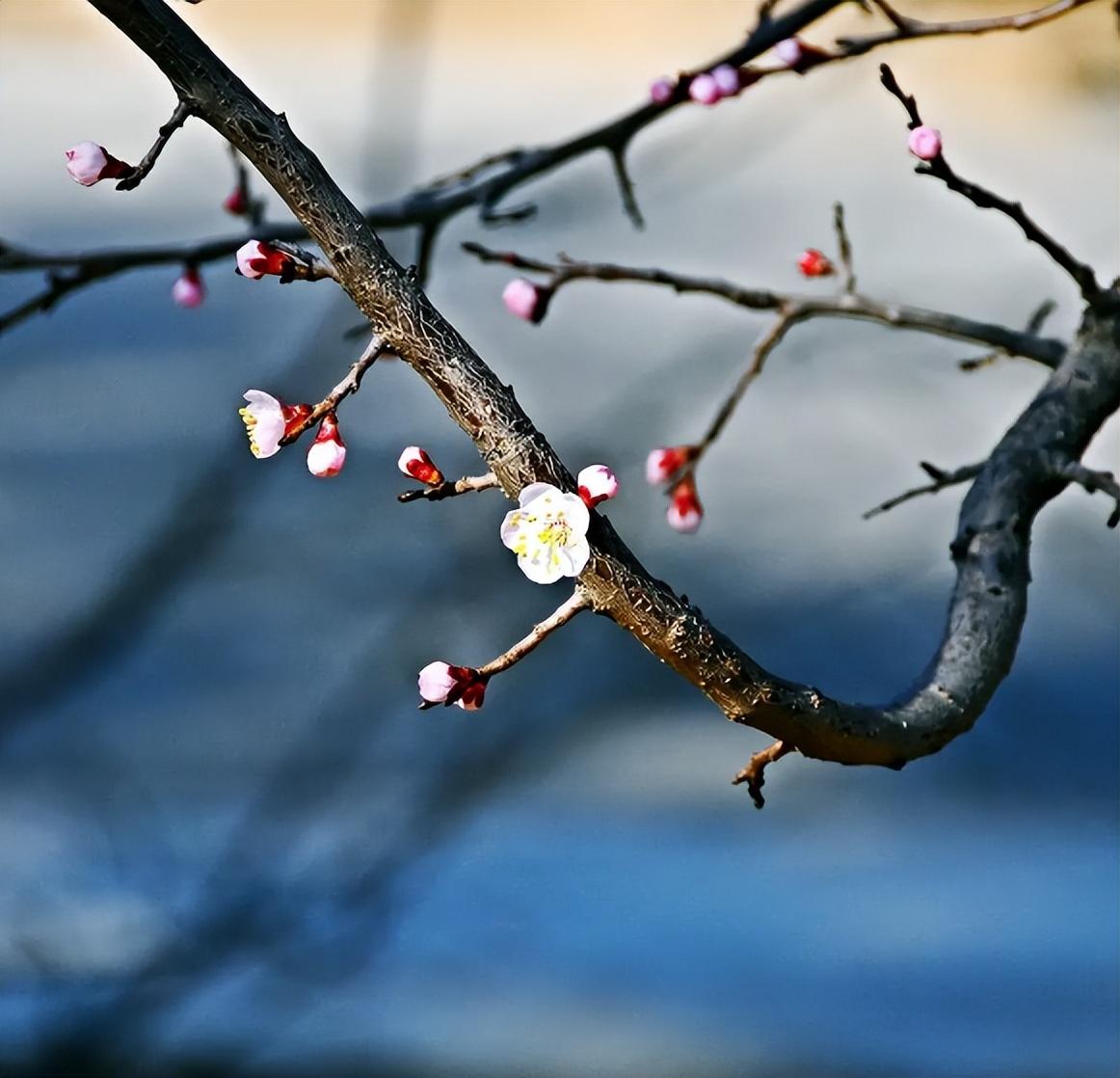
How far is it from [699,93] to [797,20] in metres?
0.08

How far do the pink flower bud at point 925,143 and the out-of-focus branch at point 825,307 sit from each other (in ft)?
0.43

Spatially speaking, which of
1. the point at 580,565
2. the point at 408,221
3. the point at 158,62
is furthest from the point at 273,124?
the point at 408,221

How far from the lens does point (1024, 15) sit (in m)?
0.65

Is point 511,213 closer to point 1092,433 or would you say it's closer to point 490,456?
point 1092,433

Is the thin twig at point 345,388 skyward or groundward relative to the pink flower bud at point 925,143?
groundward

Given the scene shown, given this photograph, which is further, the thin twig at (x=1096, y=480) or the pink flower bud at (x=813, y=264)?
the pink flower bud at (x=813, y=264)

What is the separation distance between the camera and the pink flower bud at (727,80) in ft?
2.54

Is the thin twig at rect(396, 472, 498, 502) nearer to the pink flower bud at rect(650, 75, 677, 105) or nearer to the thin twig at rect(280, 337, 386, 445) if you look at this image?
the thin twig at rect(280, 337, 386, 445)

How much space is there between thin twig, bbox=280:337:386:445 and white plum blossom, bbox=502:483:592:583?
52mm

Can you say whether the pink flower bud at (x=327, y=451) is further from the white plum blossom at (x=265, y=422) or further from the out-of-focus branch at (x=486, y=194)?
the out-of-focus branch at (x=486, y=194)

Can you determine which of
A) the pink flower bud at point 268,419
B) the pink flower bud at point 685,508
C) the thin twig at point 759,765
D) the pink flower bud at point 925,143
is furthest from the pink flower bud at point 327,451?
the pink flower bud at point 685,508

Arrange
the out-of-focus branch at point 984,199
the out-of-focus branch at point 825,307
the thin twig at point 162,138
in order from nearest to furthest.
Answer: the thin twig at point 162,138 → the out-of-focus branch at point 984,199 → the out-of-focus branch at point 825,307

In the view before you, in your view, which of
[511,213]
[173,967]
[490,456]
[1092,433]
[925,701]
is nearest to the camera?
[490,456]

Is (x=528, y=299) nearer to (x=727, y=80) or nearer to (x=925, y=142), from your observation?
(x=727, y=80)
